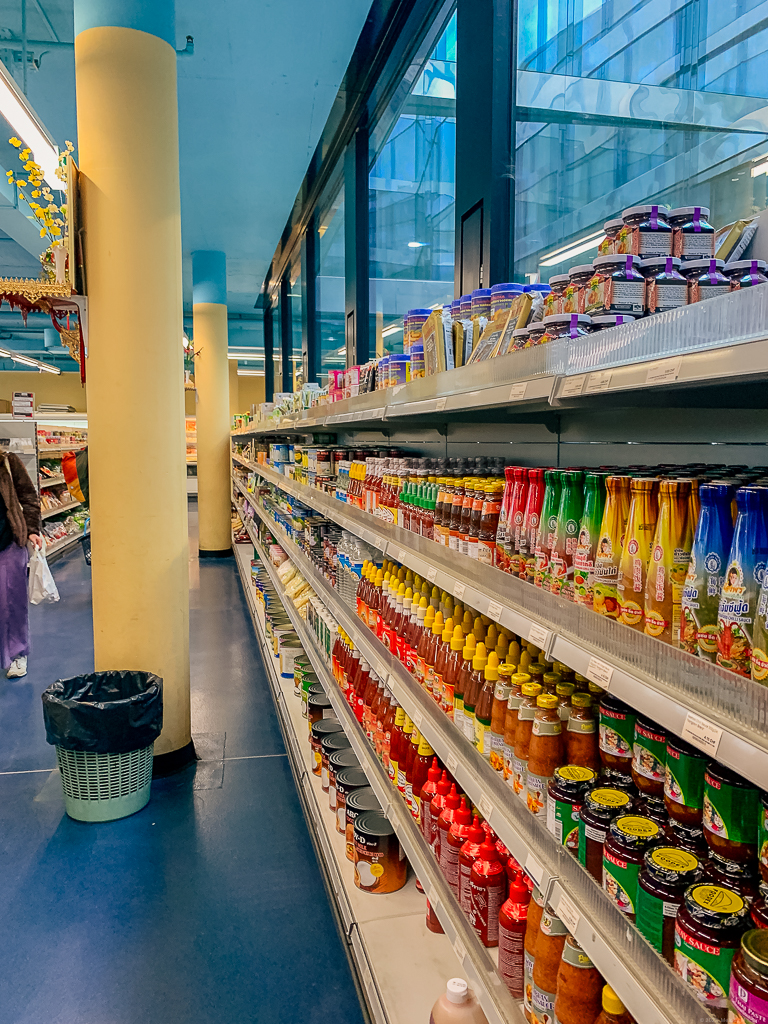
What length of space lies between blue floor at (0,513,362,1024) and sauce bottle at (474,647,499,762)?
1081mm

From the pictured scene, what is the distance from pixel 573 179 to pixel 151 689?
2.99 metres

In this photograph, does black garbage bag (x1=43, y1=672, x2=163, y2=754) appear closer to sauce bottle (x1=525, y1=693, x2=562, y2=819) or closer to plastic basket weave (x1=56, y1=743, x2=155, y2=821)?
plastic basket weave (x1=56, y1=743, x2=155, y2=821)

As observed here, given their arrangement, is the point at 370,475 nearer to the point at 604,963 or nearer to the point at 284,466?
the point at 604,963

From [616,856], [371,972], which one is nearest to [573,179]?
[616,856]

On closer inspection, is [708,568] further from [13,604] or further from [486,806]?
[13,604]

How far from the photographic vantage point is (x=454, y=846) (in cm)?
177

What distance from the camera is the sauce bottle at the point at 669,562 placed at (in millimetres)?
1041

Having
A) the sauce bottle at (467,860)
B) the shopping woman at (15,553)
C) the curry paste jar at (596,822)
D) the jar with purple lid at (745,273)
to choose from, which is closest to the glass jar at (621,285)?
the jar with purple lid at (745,273)

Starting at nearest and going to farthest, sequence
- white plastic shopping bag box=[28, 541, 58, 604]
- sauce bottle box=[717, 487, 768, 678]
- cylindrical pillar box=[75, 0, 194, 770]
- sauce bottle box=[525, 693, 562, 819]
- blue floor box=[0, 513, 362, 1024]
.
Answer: sauce bottle box=[717, 487, 768, 678] → sauce bottle box=[525, 693, 562, 819] → blue floor box=[0, 513, 362, 1024] → cylindrical pillar box=[75, 0, 194, 770] → white plastic shopping bag box=[28, 541, 58, 604]

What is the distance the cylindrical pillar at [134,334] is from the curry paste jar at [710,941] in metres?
3.06

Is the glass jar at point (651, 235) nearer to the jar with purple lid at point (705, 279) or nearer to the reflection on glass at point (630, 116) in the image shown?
the jar with purple lid at point (705, 279)

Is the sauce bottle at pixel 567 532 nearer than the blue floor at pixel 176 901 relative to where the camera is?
Yes

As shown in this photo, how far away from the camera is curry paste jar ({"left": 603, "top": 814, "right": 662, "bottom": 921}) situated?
1.05 meters

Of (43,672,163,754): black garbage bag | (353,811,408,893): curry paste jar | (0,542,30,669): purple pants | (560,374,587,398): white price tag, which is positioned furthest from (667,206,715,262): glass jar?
(0,542,30,669): purple pants
